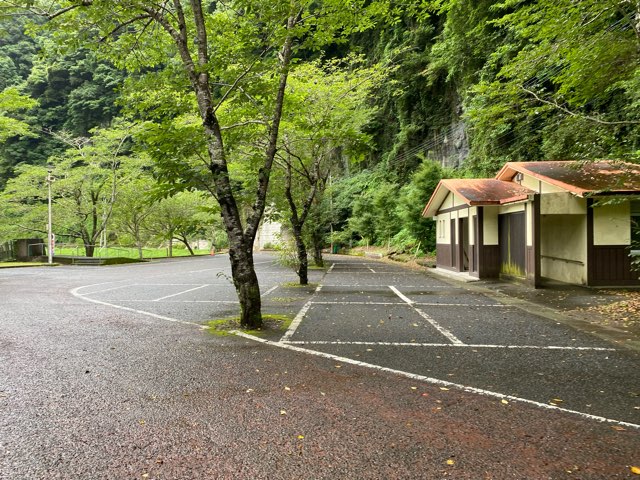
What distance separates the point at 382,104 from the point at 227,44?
30812 mm

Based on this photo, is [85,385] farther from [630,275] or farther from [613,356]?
[630,275]

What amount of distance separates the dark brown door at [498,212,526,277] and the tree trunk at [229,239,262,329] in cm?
919

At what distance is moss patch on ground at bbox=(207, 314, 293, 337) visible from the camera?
6.16 metres

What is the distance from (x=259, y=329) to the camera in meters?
6.34

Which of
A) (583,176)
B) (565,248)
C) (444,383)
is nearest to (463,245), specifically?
(565,248)

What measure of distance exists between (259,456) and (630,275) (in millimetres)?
11683

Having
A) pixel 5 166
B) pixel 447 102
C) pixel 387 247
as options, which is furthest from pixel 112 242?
pixel 447 102

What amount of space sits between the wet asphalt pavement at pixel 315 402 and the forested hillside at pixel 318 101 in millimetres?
2260

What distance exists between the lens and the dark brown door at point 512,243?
40.6 feet

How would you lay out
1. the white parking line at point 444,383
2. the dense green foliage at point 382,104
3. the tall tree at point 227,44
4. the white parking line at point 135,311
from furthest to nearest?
1. the white parking line at point 135,311
2. the dense green foliage at point 382,104
3. the tall tree at point 227,44
4. the white parking line at point 444,383

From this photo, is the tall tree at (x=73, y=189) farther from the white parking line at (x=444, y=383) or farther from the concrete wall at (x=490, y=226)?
the white parking line at (x=444, y=383)

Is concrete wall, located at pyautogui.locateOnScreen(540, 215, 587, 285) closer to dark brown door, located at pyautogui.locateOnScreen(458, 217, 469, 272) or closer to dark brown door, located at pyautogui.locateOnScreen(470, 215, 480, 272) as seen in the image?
dark brown door, located at pyautogui.locateOnScreen(470, 215, 480, 272)

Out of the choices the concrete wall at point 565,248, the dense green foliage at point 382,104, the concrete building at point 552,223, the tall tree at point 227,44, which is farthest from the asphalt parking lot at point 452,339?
the concrete wall at point 565,248

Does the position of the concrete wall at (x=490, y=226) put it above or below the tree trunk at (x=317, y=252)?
above
